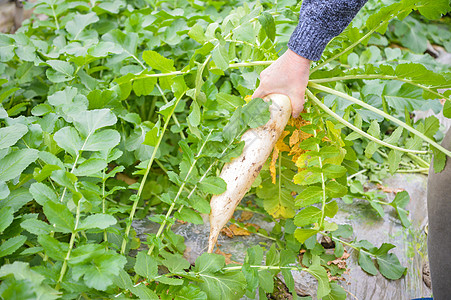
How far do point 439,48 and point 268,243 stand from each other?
2892 mm

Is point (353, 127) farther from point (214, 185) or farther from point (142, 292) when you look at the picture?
point (142, 292)

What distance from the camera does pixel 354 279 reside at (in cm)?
142

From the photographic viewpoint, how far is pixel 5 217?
0.89 m

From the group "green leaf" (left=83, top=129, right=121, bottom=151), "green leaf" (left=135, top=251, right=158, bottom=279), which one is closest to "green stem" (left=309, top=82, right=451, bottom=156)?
"green leaf" (left=83, top=129, right=121, bottom=151)

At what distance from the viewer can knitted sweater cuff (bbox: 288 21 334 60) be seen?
1021mm

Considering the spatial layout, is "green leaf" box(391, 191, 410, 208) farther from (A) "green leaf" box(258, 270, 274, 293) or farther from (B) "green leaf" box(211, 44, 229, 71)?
(B) "green leaf" box(211, 44, 229, 71)

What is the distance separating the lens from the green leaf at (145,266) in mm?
961

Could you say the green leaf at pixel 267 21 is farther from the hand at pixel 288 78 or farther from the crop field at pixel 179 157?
the hand at pixel 288 78

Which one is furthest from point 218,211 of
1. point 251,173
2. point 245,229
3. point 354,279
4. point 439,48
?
point 439,48

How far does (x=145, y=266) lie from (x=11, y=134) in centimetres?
51

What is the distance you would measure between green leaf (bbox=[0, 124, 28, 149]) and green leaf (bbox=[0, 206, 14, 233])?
18 centimetres

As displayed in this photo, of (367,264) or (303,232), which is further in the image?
(367,264)

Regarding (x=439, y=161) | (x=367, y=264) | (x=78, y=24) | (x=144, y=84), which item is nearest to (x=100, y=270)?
(x=144, y=84)

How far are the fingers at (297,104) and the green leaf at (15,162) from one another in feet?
2.48
